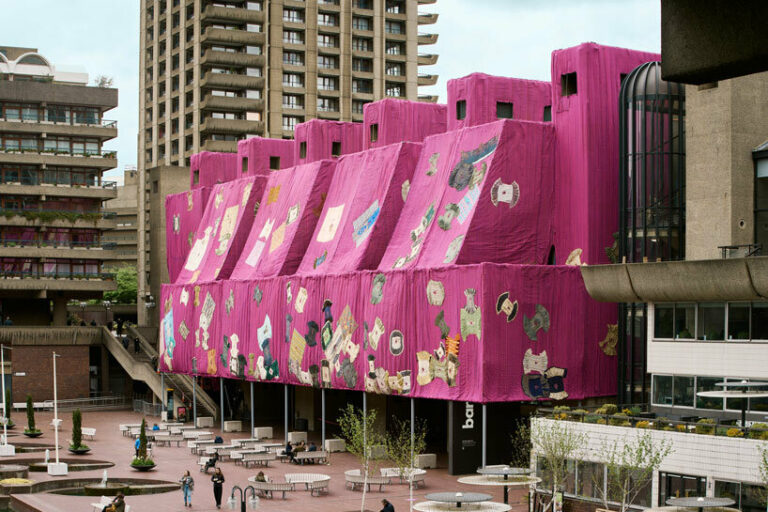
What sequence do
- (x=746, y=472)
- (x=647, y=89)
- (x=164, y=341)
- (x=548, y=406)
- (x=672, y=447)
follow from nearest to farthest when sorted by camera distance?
(x=746, y=472) → (x=672, y=447) → (x=647, y=89) → (x=548, y=406) → (x=164, y=341)

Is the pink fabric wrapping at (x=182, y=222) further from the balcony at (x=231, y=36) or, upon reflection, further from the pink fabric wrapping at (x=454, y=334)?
the balcony at (x=231, y=36)

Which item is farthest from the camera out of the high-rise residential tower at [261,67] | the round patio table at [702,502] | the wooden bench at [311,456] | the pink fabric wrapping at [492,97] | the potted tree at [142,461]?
the high-rise residential tower at [261,67]

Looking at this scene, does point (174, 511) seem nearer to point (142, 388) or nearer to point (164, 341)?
point (164, 341)

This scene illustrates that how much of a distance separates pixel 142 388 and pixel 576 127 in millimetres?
57225

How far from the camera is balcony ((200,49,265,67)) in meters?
114

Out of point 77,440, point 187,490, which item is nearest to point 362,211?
point 77,440

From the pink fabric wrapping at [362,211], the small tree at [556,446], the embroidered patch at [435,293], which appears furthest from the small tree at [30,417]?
the small tree at [556,446]

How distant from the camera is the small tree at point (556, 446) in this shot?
129 feet

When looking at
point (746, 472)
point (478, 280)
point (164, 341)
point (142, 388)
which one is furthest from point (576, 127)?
point (142, 388)

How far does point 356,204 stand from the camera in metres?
62.6

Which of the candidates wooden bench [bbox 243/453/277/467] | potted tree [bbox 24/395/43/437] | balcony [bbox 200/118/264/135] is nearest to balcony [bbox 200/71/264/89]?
balcony [bbox 200/118/264/135]

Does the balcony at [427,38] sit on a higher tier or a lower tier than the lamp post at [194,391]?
higher

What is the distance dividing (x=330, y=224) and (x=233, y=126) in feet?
171

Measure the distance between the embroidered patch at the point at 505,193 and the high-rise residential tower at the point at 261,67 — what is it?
63310 millimetres
